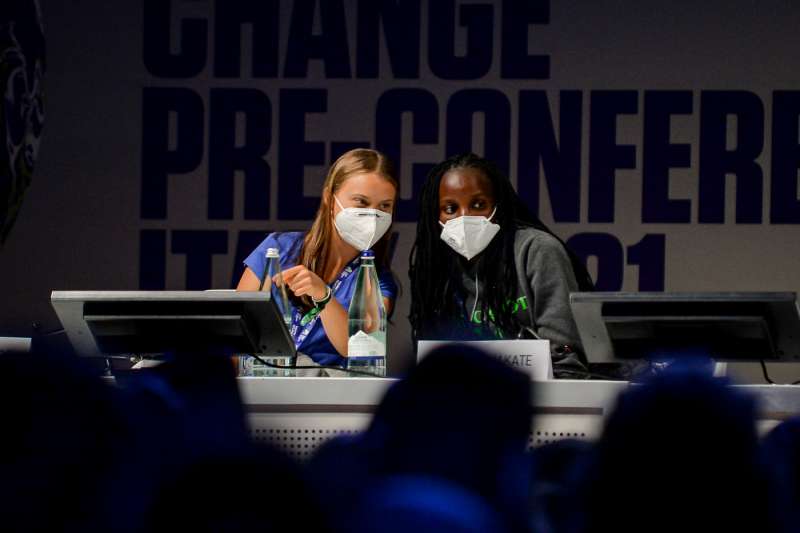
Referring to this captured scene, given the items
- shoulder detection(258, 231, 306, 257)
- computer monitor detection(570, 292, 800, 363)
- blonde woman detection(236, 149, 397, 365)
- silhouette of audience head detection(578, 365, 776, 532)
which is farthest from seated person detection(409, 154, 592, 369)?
silhouette of audience head detection(578, 365, 776, 532)

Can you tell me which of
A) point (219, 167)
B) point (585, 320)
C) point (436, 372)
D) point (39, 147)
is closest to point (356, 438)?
point (436, 372)

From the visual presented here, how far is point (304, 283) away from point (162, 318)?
0.64m

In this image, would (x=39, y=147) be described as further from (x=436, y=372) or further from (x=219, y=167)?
(x=436, y=372)

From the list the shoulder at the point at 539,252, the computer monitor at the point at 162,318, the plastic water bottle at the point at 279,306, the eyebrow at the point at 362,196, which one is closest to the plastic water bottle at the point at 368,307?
the plastic water bottle at the point at 279,306

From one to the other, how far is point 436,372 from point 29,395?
0.43 feet

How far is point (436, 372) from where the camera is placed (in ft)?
1.10

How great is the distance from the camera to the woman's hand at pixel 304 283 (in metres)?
2.03

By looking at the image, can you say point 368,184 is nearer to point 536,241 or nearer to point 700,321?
point 536,241

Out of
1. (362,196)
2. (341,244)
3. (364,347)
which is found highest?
(362,196)

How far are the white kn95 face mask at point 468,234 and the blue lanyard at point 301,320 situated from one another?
0.27 m

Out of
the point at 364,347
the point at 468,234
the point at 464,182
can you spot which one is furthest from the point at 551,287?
the point at 364,347

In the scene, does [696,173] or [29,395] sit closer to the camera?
[29,395]

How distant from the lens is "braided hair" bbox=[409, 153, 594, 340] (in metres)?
2.54

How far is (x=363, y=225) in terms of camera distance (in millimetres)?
2568
